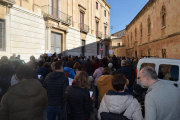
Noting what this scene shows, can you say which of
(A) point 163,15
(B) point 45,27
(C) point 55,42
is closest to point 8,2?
(B) point 45,27

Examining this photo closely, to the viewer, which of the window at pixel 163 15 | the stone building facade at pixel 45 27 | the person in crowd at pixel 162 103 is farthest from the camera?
the window at pixel 163 15

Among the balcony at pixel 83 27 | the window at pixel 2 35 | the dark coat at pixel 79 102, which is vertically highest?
the balcony at pixel 83 27

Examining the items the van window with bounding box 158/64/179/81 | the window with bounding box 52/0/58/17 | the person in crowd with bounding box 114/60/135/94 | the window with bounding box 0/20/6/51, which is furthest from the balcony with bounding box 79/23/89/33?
the van window with bounding box 158/64/179/81

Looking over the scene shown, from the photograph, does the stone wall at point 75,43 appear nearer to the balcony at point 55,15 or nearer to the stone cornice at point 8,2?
the balcony at point 55,15

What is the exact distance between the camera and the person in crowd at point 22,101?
1.88 m

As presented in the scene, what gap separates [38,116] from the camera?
6.84ft

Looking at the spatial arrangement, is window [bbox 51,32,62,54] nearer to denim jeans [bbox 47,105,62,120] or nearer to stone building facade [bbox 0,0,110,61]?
stone building facade [bbox 0,0,110,61]

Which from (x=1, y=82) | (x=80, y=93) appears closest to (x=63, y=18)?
(x=1, y=82)

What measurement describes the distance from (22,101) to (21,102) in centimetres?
2

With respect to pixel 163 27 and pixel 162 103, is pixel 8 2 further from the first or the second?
pixel 163 27

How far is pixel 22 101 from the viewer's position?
1927 mm

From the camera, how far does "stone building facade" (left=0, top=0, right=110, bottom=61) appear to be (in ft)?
32.6

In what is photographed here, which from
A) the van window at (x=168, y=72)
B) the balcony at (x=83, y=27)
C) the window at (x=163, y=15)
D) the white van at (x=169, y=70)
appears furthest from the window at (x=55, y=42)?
the van window at (x=168, y=72)

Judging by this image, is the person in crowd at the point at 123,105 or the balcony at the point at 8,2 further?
the balcony at the point at 8,2
